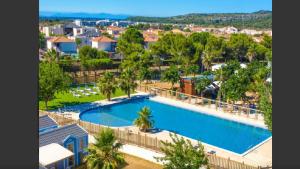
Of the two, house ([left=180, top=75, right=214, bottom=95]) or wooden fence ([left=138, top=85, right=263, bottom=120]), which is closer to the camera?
wooden fence ([left=138, top=85, right=263, bottom=120])

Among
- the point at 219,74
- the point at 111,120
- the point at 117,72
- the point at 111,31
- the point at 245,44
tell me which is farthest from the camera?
the point at 111,31

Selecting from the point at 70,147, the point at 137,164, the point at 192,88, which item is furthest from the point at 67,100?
the point at 137,164

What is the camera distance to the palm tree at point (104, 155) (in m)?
19.3

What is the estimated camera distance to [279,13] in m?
5.36

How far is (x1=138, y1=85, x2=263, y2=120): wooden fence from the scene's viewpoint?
109 ft

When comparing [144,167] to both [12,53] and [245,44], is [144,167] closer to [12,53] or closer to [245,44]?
[12,53]

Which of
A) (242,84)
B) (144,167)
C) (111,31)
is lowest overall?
(144,167)

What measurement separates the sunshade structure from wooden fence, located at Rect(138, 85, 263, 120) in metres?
17.5

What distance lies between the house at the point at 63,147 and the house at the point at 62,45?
57801 mm

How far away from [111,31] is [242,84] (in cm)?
9516

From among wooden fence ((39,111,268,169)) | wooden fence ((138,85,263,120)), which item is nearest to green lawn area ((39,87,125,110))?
wooden fence ((138,85,263,120))

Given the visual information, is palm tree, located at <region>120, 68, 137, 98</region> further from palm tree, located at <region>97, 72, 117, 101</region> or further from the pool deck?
the pool deck

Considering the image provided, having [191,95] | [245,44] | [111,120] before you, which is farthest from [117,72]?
[245,44]

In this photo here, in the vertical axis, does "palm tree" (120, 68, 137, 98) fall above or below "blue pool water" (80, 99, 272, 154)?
above
